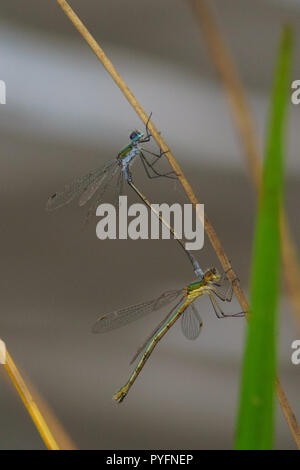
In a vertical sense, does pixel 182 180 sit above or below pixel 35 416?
above

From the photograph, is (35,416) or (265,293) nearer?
(265,293)

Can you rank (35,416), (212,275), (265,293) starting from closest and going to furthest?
(265,293) < (35,416) < (212,275)

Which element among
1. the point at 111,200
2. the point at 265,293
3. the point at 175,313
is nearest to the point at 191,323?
the point at 175,313

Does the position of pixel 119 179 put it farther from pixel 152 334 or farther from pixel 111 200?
pixel 152 334

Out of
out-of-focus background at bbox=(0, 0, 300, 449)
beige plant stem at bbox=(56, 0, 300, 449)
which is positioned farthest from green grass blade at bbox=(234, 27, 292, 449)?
out-of-focus background at bbox=(0, 0, 300, 449)

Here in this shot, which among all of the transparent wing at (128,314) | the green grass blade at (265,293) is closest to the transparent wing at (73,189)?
the transparent wing at (128,314)

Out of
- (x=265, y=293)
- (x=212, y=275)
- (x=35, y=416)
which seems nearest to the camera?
(x=265, y=293)

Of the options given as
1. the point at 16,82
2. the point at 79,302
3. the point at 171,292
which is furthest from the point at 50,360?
the point at 16,82
